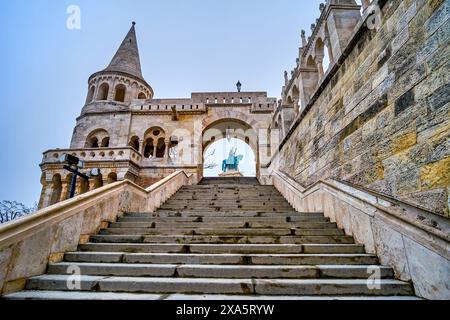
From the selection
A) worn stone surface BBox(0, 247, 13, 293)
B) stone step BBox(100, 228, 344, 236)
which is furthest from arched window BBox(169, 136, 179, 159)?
worn stone surface BBox(0, 247, 13, 293)

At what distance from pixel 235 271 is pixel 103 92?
20.9 metres

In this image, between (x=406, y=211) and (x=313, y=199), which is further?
(x=313, y=199)

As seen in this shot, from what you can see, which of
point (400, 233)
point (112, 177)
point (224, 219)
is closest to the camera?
point (400, 233)

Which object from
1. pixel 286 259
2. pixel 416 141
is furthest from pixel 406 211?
pixel 286 259

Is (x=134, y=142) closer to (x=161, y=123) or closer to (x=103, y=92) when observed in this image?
(x=161, y=123)

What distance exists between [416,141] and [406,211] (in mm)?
959

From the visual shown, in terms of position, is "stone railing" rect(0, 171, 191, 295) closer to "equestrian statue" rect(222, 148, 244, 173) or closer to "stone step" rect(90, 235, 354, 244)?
"stone step" rect(90, 235, 354, 244)

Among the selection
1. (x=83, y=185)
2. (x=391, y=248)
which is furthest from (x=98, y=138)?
(x=391, y=248)

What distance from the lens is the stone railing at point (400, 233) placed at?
1.88 m

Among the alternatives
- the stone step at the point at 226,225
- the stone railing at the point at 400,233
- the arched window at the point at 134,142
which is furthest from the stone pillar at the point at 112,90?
the stone railing at the point at 400,233

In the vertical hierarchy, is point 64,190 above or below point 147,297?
above

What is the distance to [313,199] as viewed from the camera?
15.5 feet

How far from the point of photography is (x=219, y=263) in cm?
276
